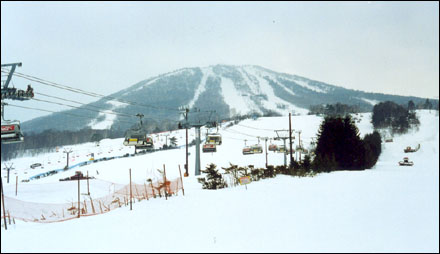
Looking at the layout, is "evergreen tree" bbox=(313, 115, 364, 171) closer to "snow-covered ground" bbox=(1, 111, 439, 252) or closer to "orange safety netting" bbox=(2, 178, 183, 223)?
"snow-covered ground" bbox=(1, 111, 439, 252)

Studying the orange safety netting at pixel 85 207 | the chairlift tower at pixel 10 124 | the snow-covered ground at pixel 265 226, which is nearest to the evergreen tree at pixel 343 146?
the snow-covered ground at pixel 265 226

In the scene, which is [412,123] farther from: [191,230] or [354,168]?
[191,230]

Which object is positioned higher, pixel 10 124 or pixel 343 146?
pixel 10 124

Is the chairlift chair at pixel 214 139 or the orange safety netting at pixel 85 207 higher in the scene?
the chairlift chair at pixel 214 139

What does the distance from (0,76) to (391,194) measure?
49.4 ft

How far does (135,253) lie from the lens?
721 cm

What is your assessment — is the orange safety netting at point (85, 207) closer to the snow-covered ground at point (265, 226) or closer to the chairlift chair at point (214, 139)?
the snow-covered ground at point (265, 226)

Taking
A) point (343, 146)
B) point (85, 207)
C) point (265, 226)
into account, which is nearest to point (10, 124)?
point (85, 207)

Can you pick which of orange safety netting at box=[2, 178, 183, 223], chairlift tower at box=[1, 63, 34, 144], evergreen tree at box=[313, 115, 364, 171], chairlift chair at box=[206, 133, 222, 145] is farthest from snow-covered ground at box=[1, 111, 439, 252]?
chairlift chair at box=[206, 133, 222, 145]

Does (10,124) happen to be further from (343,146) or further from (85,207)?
(343,146)

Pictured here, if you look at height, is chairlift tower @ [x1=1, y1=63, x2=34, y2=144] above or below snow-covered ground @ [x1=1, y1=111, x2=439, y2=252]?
above

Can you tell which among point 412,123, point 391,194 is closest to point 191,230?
point 391,194

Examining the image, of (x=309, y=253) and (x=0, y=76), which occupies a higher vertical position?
(x=0, y=76)

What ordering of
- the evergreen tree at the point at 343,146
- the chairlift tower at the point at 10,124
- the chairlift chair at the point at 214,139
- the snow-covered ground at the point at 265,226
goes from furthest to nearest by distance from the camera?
the chairlift chair at the point at 214,139, the evergreen tree at the point at 343,146, the chairlift tower at the point at 10,124, the snow-covered ground at the point at 265,226
